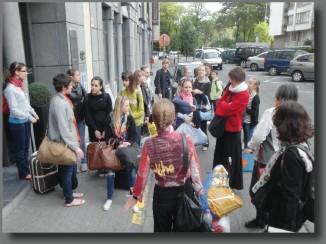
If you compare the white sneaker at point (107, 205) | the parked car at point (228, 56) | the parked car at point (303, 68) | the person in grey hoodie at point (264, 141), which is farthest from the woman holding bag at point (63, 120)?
the parked car at point (228, 56)

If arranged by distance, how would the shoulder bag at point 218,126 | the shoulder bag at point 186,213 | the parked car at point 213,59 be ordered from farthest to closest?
1. the parked car at point 213,59
2. the shoulder bag at point 218,126
3. the shoulder bag at point 186,213

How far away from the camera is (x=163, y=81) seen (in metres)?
8.83

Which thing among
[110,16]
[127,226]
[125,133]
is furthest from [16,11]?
[110,16]

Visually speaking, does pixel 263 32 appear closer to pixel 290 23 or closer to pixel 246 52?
pixel 290 23

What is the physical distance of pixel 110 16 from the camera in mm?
11711

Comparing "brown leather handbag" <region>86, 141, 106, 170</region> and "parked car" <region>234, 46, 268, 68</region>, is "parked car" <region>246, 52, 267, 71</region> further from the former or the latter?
"brown leather handbag" <region>86, 141, 106, 170</region>

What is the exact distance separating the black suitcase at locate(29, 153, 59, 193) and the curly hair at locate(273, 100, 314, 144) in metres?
3.39

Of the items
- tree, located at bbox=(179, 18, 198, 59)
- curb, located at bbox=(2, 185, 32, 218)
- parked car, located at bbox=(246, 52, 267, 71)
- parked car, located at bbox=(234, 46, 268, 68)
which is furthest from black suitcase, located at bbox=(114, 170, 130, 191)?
parked car, located at bbox=(234, 46, 268, 68)

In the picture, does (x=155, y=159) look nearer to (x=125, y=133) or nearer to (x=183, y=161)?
(x=183, y=161)

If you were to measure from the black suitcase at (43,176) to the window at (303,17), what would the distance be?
54518 mm

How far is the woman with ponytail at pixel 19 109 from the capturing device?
14.7ft

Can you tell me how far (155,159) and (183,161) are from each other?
0.79 feet

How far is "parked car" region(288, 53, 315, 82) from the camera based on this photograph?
18.7 m

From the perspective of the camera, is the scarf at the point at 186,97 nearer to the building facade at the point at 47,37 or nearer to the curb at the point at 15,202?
the building facade at the point at 47,37
